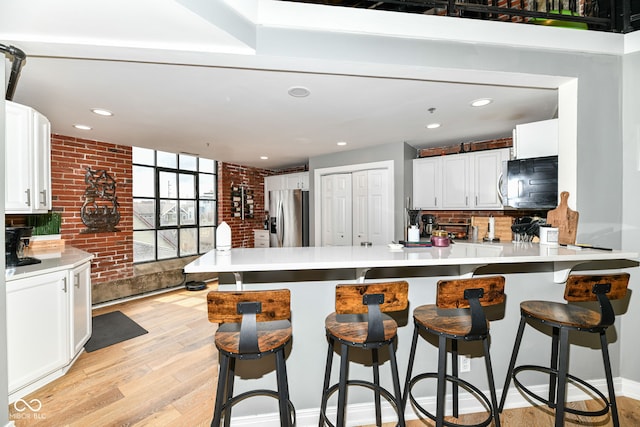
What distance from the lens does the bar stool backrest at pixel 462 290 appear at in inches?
57.7

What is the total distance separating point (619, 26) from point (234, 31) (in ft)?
8.97

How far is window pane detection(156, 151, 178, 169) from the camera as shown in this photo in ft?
16.0

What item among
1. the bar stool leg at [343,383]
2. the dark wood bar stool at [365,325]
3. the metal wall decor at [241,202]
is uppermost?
the metal wall decor at [241,202]

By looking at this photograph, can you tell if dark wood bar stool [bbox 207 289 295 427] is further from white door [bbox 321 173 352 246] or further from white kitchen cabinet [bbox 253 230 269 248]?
white kitchen cabinet [bbox 253 230 269 248]

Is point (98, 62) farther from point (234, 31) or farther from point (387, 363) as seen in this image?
point (387, 363)

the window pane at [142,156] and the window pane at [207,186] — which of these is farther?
the window pane at [207,186]

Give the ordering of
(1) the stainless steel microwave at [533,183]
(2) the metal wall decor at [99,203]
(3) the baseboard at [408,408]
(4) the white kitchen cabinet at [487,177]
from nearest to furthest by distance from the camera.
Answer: (3) the baseboard at [408,408] < (1) the stainless steel microwave at [533,183] < (4) the white kitchen cabinet at [487,177] < (2) the metal wall decor at [99,203]

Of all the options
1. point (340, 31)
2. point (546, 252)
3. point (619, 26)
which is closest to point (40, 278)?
point (340, 31)

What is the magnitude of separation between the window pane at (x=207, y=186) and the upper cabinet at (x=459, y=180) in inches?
149

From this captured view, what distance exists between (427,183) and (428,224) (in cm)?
62

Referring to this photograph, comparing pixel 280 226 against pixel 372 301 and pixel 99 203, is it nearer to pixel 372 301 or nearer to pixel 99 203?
pixel 99 203

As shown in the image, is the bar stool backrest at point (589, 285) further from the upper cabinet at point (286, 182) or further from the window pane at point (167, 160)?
the window pane at point (167, 160)

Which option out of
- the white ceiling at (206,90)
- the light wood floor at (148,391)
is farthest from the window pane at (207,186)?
the light wood floor at (148,391)

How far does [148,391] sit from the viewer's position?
7.07ft
